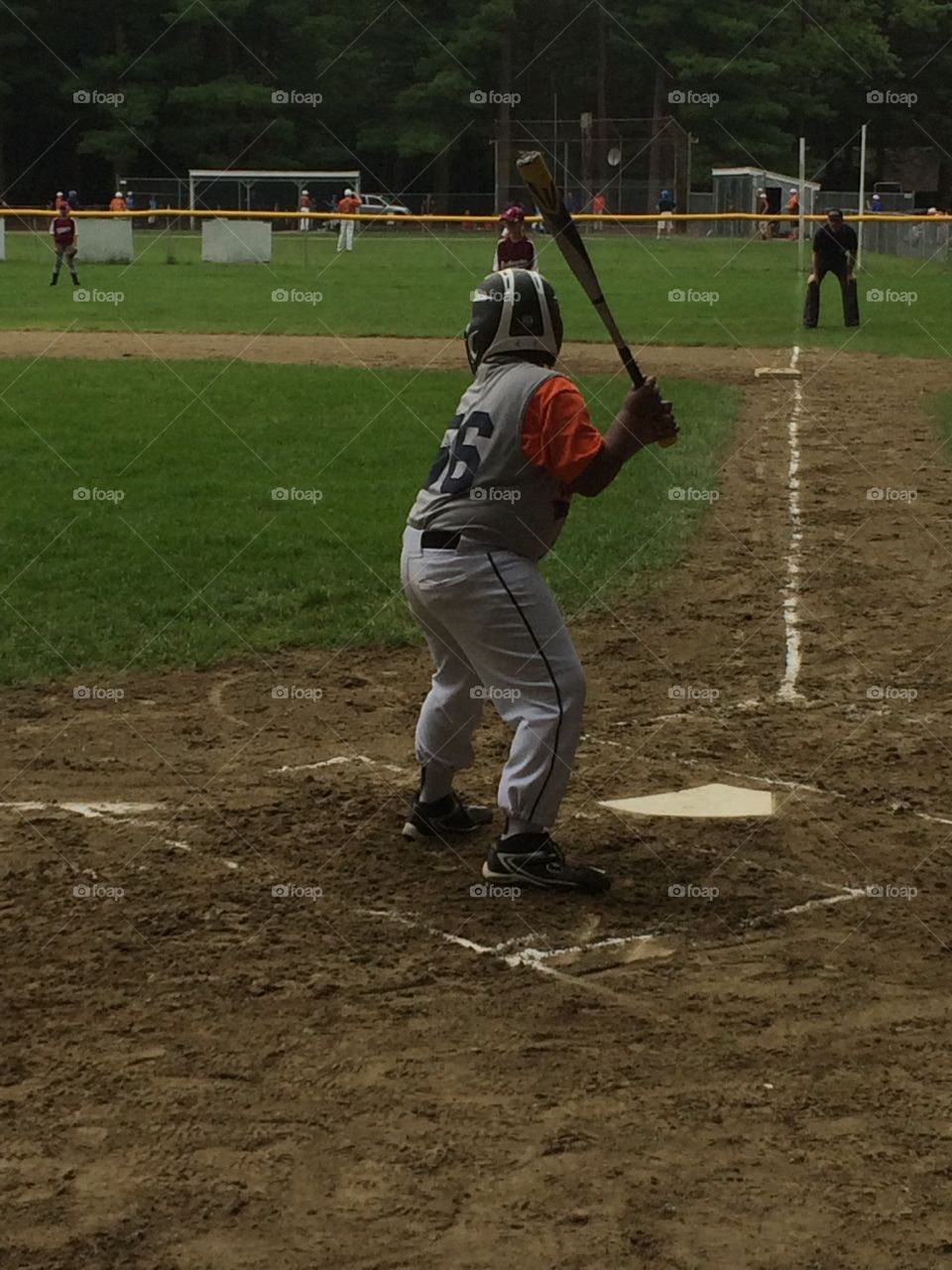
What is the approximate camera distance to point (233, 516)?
11211mm

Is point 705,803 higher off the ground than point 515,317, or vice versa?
point 515,317

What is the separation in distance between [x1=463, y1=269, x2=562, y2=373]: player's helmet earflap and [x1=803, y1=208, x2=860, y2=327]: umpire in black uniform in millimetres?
18986

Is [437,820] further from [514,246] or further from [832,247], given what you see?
[832,247]

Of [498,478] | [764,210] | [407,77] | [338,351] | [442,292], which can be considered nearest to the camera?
[498,478]

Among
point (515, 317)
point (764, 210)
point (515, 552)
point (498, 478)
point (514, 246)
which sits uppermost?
point (764, 210)

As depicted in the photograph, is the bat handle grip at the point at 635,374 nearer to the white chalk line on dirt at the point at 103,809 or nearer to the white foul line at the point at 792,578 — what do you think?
the white chalk line on dirt at the point at 103,809

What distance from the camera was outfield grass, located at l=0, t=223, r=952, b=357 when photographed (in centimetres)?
2422

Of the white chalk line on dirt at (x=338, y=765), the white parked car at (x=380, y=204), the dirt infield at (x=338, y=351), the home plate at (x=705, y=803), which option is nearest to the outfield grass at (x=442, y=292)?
the dirt infield at (x=338, y=351)

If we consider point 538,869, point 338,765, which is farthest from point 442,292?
point 538,869

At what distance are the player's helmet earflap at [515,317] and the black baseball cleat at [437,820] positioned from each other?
5.42ft

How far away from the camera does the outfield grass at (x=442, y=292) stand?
24.2 m

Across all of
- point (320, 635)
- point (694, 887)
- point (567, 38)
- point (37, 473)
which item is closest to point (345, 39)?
point (567, 38)

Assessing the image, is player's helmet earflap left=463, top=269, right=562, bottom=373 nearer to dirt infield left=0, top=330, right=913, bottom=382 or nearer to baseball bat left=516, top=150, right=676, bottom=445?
baseball bat left=516, top=150, right=676, bottom=445

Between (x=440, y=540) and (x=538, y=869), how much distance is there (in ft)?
3.81
